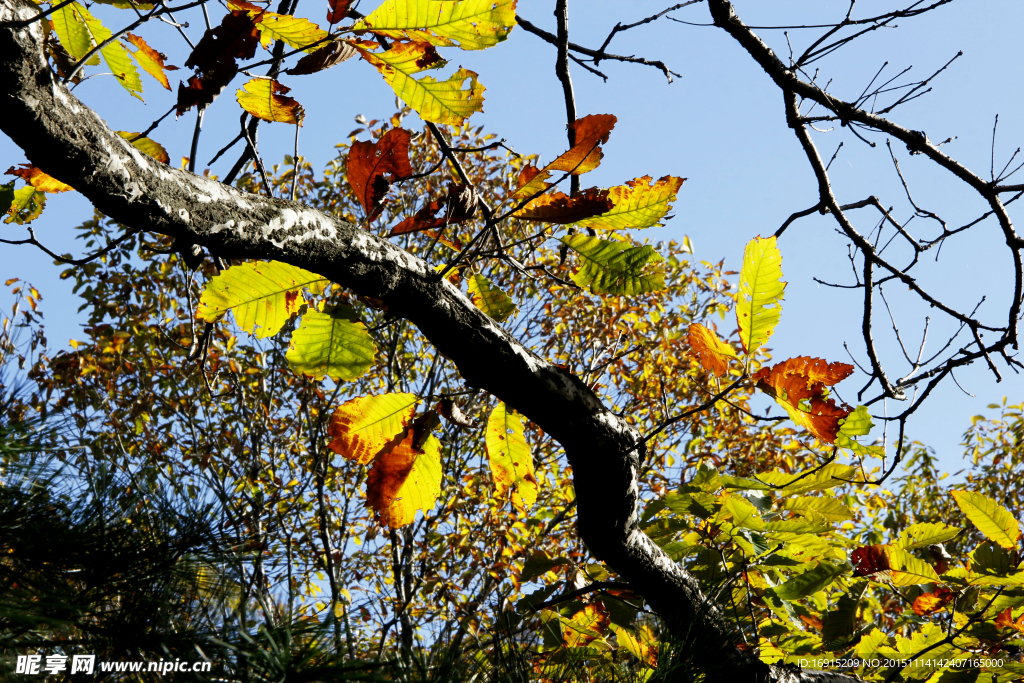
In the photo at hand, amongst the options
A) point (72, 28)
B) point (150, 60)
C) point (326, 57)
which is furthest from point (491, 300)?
point (72, 28)

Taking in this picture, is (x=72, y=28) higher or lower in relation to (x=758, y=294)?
higher

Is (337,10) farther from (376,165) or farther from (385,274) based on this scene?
(385,274)

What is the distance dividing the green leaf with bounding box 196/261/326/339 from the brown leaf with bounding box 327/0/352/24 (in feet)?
1.28

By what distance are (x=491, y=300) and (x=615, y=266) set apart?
0.31 m

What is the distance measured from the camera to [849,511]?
1556mm

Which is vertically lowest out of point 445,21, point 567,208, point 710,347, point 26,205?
point 710,347

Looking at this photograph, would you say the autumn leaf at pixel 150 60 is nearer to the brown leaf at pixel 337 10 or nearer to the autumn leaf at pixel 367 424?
the brown leaf at pixel 337 10

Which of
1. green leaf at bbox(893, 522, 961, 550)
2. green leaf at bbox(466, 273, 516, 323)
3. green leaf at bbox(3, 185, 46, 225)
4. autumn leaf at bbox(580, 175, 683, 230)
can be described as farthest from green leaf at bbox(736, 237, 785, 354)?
green leaf at bbox(3, 185, 46, 225)

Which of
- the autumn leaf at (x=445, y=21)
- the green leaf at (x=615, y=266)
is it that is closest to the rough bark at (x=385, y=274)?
the green leaf at (x=615, y=266)

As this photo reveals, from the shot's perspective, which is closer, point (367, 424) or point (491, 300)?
point (367, 424)

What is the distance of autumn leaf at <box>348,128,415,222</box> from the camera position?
1.09 metres

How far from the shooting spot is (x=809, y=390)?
45.1 inches

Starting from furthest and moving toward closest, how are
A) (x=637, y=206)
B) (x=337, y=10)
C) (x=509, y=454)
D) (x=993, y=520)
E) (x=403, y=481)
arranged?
(x=993, y=520)
(x=509, y=454)
(x=403, y=481)
(x=637, y=206)
(x=337, y=10)

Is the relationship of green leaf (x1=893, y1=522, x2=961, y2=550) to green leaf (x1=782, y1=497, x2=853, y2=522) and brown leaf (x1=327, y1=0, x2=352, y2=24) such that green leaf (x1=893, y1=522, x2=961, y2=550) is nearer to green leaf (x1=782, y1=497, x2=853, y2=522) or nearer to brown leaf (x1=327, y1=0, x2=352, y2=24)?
green leaf (x1=782, y1=497, x2=853, y2=522)
